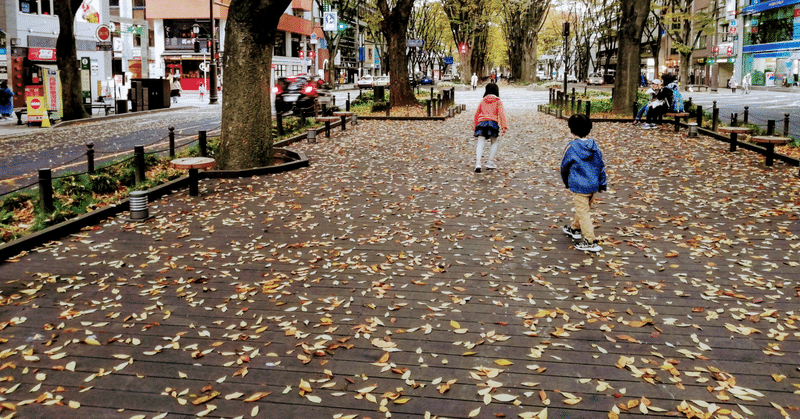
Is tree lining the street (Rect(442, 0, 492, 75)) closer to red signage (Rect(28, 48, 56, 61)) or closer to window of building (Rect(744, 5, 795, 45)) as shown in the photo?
red signage (Rect(28, 48, 56, 61))

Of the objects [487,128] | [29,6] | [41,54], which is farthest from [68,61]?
[487,128]

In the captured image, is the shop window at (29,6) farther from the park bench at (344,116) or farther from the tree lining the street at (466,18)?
the tree lining the street at (466,18)

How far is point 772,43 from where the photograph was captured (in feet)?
197

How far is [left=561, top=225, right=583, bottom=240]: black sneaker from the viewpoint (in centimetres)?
797

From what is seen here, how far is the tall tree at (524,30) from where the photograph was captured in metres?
52.9

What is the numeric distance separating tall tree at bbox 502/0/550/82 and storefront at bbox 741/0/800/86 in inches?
825

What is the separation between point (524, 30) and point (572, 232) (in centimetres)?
5350

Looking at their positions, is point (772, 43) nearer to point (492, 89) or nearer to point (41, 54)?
point (41, 54)

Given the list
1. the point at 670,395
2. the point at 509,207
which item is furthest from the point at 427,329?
the point at 509,207

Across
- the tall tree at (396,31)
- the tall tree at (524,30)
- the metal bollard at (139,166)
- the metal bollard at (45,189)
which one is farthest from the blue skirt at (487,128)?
the tall tree at (524,30)

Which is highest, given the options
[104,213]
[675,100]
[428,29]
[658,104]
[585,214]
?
[428,29]

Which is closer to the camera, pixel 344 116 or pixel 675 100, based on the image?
pixel 675 100

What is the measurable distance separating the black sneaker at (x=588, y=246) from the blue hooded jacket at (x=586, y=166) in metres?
0.60

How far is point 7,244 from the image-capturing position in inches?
285
